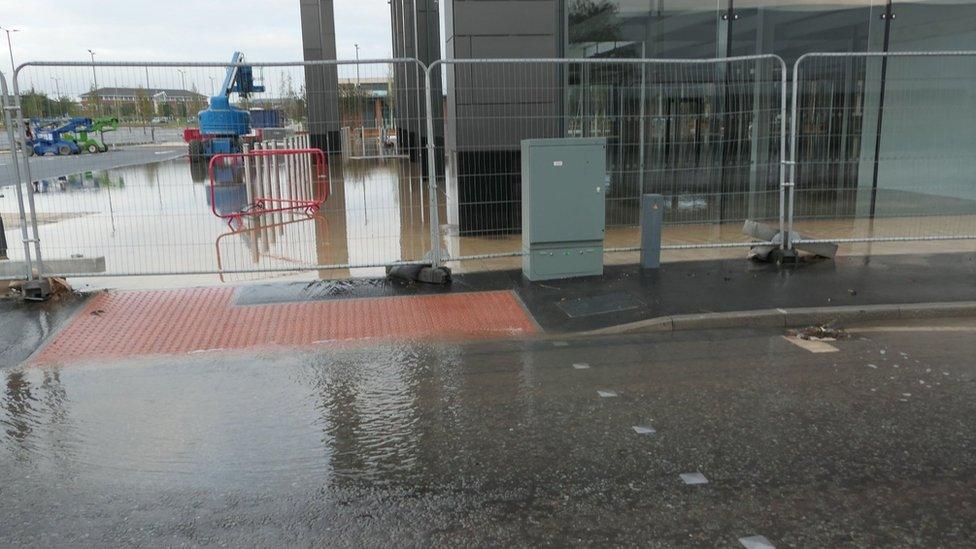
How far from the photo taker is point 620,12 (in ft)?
42.8

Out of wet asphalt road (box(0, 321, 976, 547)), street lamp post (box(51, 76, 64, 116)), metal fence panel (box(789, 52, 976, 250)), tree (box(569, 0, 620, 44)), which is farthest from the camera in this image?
tree (box(569, 0, 620, 44))

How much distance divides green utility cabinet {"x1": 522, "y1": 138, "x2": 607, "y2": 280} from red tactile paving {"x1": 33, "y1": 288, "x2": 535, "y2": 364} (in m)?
0.76

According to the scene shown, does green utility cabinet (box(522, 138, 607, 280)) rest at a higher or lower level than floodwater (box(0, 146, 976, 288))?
higher

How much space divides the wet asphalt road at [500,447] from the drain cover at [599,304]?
39.2 inches

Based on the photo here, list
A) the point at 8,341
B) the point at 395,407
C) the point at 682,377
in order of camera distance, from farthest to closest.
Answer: the point at 8,341, the point at 682,377, the point at 395,407

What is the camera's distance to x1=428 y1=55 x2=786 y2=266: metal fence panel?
1045cm

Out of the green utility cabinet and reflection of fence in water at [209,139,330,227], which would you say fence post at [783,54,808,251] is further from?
reflection of fence in water at [209,139,330,227]

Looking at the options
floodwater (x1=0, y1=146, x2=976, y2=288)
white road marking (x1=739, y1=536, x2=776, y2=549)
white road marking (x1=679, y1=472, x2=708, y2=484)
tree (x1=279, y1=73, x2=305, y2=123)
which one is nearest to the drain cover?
floodwater (x1=0, y1=146, x2=976, y2=288)

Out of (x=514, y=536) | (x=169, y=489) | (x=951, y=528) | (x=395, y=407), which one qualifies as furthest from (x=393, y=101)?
(x=951, y=528)

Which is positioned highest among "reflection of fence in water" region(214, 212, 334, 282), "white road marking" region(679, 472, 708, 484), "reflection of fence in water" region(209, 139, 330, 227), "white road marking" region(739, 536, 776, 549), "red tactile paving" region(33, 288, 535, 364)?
"reflection of fence in water" region(209, 139, 330, 227)

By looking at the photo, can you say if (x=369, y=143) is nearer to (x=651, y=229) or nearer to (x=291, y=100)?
(x=291, y=100)

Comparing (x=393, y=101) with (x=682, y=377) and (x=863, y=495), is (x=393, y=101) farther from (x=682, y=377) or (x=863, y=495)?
(x=863, y=495)

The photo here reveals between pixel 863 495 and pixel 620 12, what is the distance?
10.8 meters

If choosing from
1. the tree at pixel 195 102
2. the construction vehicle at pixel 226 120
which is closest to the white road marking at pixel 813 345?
the construction vehicle at pixel 226 120
